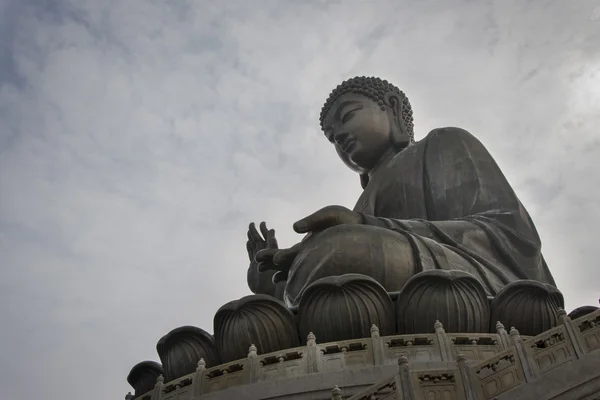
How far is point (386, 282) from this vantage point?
7.41m

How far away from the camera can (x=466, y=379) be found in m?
4.64

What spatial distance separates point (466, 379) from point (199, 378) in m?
2.34

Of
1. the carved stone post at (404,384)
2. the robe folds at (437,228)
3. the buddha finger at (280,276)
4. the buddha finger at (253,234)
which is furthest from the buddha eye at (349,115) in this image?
the carved stone post at (404,384)

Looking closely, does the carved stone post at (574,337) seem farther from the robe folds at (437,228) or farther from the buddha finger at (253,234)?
the buddha finger at (253,234)

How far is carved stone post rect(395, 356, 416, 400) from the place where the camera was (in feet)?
14.8

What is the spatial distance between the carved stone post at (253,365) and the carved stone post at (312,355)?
399mm

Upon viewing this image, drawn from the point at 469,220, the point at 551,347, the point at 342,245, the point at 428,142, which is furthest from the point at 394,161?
the point at 551,347

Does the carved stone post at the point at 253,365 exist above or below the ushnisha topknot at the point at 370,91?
below

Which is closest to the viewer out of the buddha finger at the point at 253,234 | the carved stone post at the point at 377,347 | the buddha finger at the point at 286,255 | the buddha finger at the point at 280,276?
the carved stone post at the point at 377,347

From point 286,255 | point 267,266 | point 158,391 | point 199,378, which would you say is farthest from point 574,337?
point 267,266

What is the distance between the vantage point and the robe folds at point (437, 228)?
298 inches

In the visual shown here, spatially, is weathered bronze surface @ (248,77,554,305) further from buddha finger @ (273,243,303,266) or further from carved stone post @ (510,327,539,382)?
carved stone post @ (510,327,539,382)

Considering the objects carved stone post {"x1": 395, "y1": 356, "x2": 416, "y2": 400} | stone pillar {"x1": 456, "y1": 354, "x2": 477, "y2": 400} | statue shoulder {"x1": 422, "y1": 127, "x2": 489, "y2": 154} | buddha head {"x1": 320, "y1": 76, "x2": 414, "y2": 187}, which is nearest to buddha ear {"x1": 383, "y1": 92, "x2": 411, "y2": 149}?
buddha head {"x1": 320, "y1": 76, "x2": 414, "y2": 187}

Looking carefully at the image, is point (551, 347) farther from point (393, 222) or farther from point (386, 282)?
point (393, 222)
